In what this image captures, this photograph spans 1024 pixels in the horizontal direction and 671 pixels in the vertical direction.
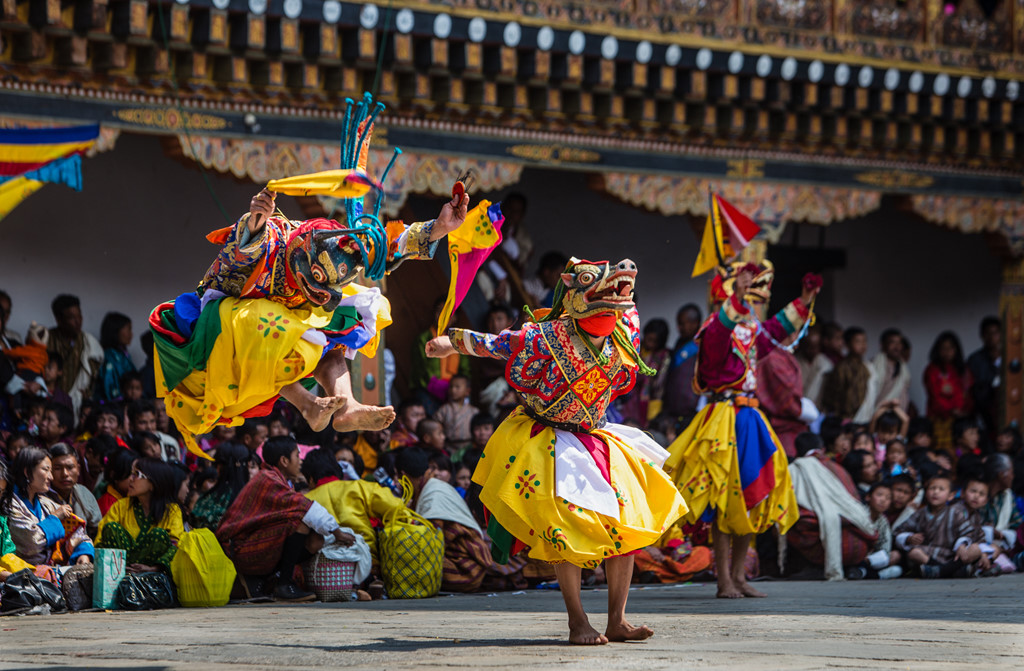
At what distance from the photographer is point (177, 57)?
1041 centimetres

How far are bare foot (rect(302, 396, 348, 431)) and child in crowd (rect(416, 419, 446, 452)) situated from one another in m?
3.92

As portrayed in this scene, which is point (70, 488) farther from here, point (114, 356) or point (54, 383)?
point (114, 356)

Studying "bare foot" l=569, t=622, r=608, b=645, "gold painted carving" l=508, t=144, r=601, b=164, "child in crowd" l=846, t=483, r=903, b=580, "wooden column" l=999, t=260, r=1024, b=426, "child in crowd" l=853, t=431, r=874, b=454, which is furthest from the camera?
"wooden column" l=999, t=260, r=1024, b=426

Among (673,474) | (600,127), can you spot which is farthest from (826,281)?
(673,474)

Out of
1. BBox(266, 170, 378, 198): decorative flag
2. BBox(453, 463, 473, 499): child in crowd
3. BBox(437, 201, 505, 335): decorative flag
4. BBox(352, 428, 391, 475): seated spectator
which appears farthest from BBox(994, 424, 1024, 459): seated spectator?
BBox(266, 170, 378, 198): decorative flag

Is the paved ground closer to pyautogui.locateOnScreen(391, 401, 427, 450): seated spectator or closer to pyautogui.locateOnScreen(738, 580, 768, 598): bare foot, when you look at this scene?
pyautogui.locateOnScreen(738, 580, 768, 598): bare foot

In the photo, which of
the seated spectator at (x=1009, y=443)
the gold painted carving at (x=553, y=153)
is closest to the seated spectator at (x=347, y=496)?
the gold painted carving at (x=553, y=153)

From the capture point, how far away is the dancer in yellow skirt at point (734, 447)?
27.6 ft

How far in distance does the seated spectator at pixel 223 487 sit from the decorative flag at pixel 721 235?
2.77 m

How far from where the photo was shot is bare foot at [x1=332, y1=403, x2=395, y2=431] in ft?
19.7

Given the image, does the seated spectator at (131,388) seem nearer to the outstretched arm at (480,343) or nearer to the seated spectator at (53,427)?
the seated spectator at (53,427)

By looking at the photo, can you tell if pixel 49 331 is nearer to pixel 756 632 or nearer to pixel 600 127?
pixel 600 127

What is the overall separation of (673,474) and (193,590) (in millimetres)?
2611

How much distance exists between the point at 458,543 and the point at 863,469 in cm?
305
